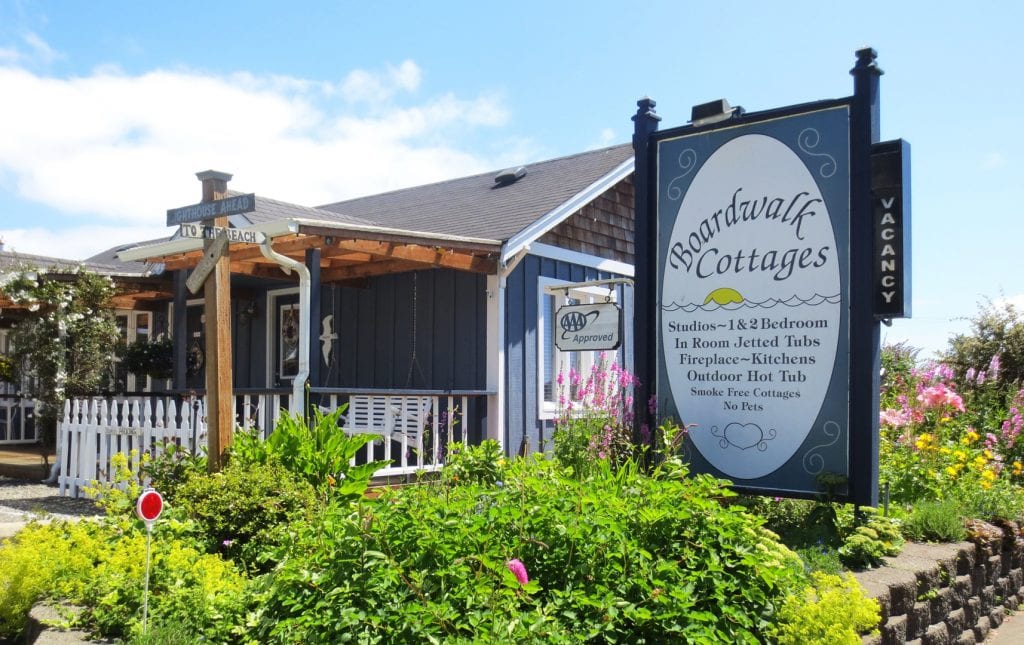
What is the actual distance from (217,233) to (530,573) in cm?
388

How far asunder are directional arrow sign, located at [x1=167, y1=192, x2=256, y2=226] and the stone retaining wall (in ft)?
15.2

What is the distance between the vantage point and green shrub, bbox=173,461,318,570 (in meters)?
4.74

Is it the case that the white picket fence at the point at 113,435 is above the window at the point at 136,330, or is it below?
below

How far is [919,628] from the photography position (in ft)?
16.8

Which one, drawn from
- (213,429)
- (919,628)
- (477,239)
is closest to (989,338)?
(477,239)

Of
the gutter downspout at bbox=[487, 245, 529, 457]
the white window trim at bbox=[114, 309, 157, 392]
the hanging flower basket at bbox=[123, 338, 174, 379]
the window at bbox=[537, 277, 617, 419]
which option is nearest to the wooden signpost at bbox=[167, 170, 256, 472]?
the gutter downspout at bbox=[487, 245, 529, 457]

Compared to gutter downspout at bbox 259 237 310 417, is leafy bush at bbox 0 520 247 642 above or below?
below

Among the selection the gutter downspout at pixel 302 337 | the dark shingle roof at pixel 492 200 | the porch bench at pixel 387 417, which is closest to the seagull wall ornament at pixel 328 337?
the dark shingle roof at pixel 492 200

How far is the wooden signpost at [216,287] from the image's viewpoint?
19.9 ft

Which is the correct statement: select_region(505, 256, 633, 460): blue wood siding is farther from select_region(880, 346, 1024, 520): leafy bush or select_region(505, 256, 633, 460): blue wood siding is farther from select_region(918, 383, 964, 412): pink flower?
select_region(918, 383, 964, 412): pink flower

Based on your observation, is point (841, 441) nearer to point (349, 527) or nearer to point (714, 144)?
→ point (714, 144)

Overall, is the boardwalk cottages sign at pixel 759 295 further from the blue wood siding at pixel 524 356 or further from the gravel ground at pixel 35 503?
the gravel ground at pixel 35 503

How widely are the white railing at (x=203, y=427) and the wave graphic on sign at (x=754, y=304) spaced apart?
268 cm

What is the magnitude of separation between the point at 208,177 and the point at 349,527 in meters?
3.75
